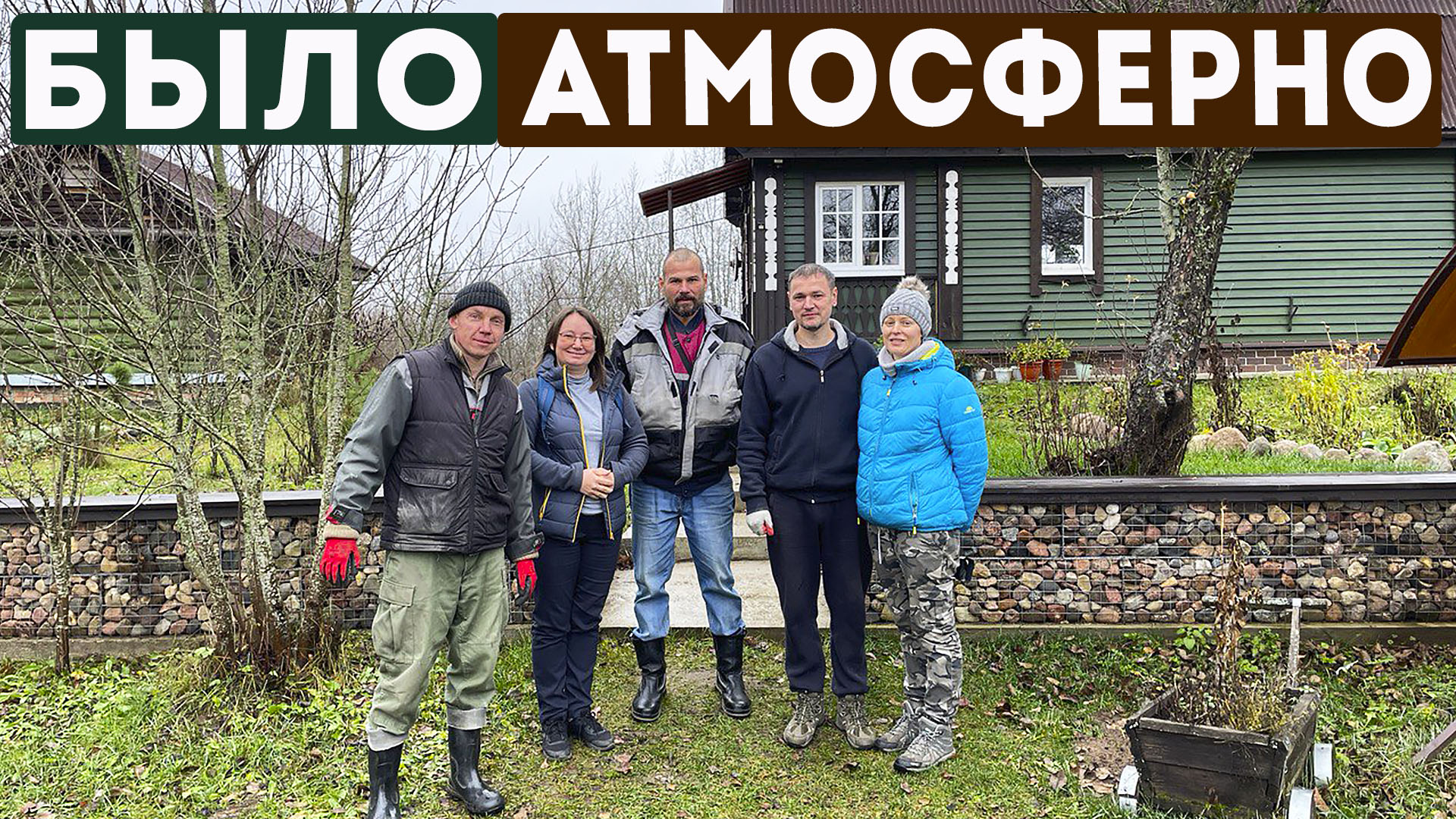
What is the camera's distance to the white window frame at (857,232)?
1297 cm

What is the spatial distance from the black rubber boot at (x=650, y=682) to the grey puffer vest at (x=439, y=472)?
1.11 meters

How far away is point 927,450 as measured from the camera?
13.5 ft

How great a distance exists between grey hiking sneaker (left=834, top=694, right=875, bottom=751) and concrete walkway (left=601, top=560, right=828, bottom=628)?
1056 millimetres

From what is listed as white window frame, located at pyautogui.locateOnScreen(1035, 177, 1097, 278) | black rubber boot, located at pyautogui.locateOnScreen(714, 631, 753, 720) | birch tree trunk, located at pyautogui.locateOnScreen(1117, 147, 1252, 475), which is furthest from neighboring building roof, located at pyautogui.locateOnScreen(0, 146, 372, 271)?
white window frame, located at pyautogui.locateOnScreen(1035, 177, 1097, 278)

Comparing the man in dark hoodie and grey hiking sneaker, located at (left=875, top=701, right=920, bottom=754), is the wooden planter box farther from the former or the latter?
the man in dark hoodie

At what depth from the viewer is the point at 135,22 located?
4.61 m

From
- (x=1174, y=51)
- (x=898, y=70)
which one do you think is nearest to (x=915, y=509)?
(x=898, y=70)

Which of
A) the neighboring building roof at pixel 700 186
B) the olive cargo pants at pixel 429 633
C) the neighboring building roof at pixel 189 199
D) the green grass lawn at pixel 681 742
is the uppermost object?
the neighboring building roof at pixel 700 186

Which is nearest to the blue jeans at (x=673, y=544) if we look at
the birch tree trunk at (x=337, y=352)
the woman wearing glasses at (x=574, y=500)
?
the woman wearing glasses at (x=574, y=500)

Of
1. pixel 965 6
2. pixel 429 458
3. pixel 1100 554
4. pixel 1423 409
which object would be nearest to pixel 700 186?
pixel 965 6

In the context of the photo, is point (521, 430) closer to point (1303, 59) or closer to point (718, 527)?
point (718, 527)

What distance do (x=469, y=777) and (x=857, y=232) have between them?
1015cm

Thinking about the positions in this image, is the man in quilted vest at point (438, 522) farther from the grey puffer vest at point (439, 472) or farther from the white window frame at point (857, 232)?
the white window frame at point (857, 232)

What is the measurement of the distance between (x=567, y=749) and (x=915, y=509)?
177cm
